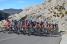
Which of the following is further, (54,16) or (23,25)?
(54,16)

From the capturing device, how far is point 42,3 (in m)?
83.7

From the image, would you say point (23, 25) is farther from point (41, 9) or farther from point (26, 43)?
point (41, 9)

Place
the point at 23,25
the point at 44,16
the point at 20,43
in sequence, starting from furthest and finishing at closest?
1. the point at 44,16
2. the point at 23,25
3. the point at 20,43

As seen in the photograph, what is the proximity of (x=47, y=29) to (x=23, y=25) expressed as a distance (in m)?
3.47

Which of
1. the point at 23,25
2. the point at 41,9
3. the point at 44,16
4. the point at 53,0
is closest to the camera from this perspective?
the point at 23,25

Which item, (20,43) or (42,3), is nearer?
(20,43)

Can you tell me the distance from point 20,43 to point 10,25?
63.0 feet

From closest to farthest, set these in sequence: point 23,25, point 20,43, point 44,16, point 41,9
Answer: point 20,43
point 23,25
point 44,16
point 41,9

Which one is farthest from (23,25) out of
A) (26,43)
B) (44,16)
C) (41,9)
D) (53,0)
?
(53,0)

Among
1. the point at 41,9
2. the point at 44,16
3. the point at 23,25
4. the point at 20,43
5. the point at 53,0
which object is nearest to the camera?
the point at 20,43

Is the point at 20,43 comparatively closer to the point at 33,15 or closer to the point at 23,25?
the point at 23,25

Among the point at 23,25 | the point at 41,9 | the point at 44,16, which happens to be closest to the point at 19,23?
the point at 23,25

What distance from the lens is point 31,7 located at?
273ft

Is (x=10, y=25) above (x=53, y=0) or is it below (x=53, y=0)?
below
